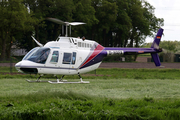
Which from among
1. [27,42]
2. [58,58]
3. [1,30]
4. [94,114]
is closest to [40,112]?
[94,114]

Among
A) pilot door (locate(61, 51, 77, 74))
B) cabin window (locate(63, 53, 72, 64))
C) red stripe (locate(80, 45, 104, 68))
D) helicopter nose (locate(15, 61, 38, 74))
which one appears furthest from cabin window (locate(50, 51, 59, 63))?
red stripe (locate(80, 45, 104, 68))

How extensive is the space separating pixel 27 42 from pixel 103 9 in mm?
21128

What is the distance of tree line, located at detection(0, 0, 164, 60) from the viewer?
158ft

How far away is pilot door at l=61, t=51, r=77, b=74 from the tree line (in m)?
25.8

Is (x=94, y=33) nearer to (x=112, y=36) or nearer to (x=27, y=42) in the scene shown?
(x=112, y=36)

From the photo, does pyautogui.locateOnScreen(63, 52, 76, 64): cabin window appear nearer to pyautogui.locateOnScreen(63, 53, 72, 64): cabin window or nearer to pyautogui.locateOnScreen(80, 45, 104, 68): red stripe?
pyautogui.locateOnScreen(63, 53, 72, 64): cabin window

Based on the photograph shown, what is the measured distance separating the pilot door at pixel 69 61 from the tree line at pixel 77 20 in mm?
25770

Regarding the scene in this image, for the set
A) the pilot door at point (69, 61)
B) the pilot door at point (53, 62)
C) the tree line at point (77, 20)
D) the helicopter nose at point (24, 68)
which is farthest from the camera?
the tree line at point (77, 20)

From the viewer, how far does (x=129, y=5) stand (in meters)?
71.6

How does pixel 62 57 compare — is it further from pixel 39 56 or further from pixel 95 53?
pixel 95 53

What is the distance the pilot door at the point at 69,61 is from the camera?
17.0m

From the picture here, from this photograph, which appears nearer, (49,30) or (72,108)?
(72,108)

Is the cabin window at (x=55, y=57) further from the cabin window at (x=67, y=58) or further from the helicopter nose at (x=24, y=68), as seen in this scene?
the helicopter nose at (x=24, y=68)

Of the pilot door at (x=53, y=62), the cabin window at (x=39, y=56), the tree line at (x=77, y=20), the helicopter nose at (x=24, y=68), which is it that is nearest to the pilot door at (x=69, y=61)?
the pilot door at (x=53, y=62)
